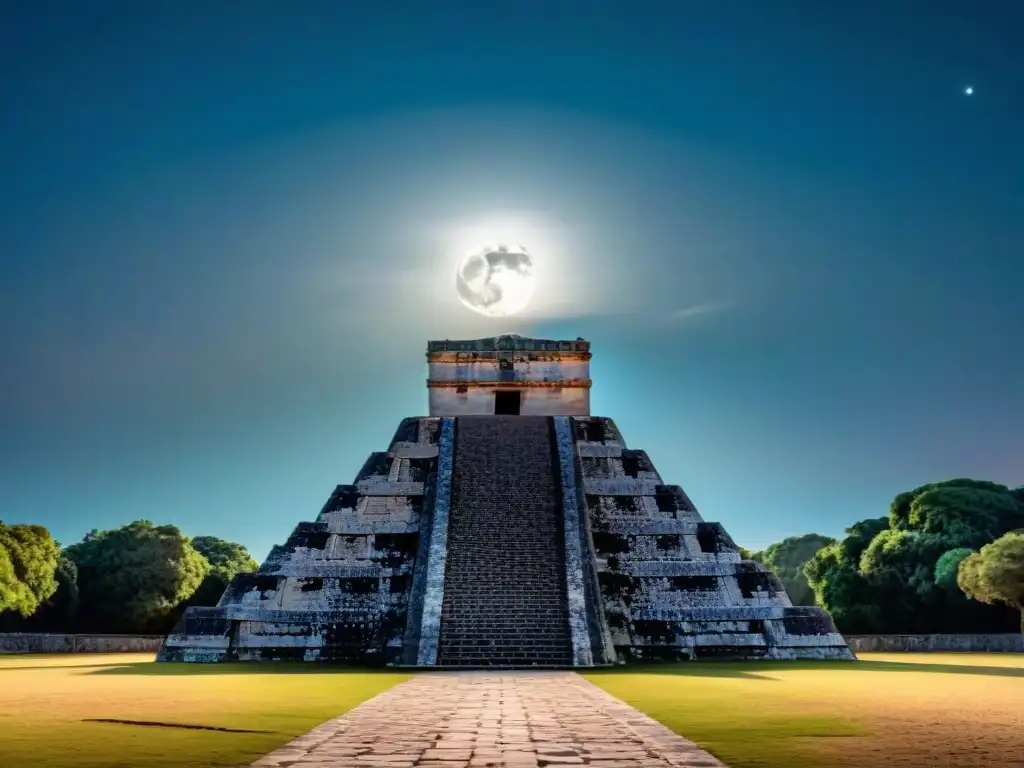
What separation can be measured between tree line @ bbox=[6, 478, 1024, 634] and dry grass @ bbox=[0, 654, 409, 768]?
1965 cm

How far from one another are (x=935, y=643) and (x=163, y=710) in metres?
22.4

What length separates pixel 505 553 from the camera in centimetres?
1806

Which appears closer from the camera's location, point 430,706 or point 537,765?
point 537,765

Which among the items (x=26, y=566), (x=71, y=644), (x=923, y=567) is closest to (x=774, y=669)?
(x=71, y=644)

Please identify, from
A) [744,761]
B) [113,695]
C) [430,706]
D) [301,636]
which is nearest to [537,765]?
[744,761]

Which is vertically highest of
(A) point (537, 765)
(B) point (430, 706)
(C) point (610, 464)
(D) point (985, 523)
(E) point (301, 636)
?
(D) point (985, 523)

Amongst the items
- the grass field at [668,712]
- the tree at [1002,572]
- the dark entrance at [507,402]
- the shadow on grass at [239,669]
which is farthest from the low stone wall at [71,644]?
the tree at [1002,572]

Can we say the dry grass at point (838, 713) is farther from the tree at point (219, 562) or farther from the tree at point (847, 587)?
the tree at point (219, 562)

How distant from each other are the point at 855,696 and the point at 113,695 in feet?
24.8

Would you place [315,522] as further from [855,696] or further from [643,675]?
[855,696]

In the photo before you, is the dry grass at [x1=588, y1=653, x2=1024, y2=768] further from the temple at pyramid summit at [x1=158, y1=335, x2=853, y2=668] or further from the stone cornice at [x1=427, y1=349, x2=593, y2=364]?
the stone cornice at [x1=427, y1=349, x2=593, y2=364]

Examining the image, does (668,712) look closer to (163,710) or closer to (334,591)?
(163,710)

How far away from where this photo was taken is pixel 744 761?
568 cm

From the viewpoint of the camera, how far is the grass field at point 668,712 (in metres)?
5.92
